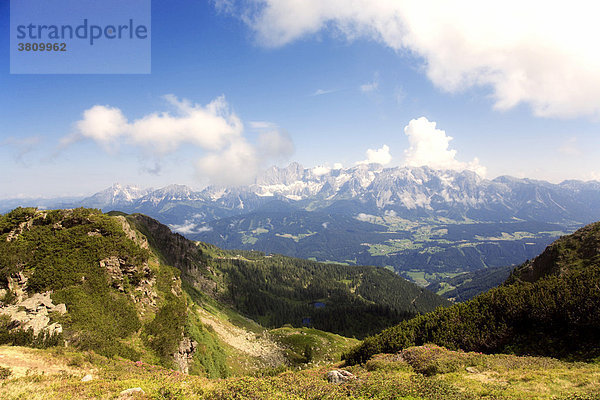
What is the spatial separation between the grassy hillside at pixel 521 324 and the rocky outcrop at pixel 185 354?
94.9 ft

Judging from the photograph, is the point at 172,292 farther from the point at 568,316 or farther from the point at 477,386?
the point at 568,316

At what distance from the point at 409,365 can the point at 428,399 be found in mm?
12988

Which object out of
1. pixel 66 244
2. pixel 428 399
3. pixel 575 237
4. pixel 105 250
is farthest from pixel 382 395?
pixel 575 237

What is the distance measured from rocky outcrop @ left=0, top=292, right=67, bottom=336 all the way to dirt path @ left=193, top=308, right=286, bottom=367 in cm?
5251

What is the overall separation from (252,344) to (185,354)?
43.0m

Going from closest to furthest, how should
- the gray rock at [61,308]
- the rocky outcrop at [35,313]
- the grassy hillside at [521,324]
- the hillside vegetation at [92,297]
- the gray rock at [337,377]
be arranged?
the gray rock at [337,377] → the rocky outcrop at [35,313] → the hillside vegetation at [92,297] → the gray rock at [61,308] → the grassy hillside at [521,324]

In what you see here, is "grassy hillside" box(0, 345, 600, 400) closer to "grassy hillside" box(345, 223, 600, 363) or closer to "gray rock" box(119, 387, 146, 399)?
"gray rock" box(119, 387, 146, 399)

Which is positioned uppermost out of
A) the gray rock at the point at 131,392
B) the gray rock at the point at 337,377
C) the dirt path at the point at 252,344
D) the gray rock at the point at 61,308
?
the gray rock at the point at 61,308

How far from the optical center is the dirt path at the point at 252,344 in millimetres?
73375

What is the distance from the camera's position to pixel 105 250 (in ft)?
140

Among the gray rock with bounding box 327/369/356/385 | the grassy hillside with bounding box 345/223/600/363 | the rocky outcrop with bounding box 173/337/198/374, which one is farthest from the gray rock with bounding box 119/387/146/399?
the grassy hillside with bounding box 345/223/600/363

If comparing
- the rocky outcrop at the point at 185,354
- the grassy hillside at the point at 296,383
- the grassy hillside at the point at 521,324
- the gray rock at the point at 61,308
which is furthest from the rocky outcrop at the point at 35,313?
the grassy hillside at the point at 521,324

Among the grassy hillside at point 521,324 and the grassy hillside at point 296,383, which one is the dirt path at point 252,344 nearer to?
the grassy hillside at point 521,324

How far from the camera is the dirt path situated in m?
73.4
